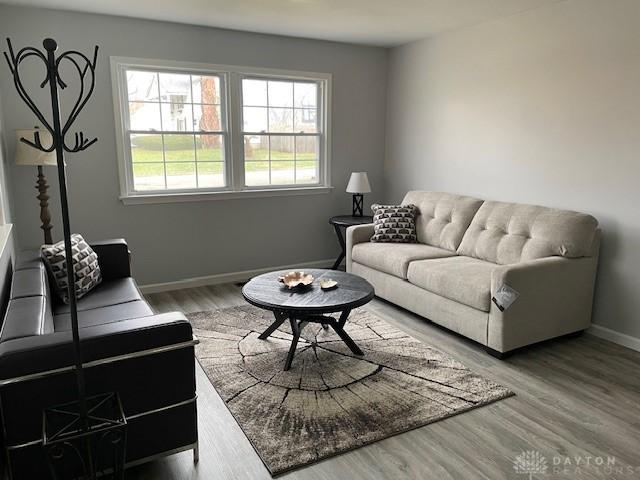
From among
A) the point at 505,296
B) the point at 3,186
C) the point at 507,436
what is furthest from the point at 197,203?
the point at 507,436

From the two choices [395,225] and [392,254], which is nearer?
[392,254]

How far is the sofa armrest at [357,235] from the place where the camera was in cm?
459

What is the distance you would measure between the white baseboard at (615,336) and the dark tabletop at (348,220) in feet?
7.45

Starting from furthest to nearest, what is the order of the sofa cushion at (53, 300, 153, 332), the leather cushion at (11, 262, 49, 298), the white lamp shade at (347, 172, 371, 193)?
the white lamp shade at (347, 172, 371, 193)
the sofa cushion at (53, 300, 153, 332)
the leather cushion at (11, 262, 49, 298)

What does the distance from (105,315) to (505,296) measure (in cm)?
243

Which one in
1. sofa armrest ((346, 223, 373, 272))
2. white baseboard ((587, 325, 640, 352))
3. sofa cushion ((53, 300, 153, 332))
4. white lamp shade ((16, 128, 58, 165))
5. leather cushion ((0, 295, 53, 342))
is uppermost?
white lamp shade ((16, 128, 58, 165))

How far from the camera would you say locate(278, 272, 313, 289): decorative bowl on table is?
10.4 ft

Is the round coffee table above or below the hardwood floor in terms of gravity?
above

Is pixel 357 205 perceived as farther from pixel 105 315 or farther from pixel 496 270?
pixel 105 315

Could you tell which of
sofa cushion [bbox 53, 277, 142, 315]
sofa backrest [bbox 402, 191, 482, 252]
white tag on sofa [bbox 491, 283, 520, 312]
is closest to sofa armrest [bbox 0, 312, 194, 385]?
sofa cushion [bbox 53, 277, 142, 315]

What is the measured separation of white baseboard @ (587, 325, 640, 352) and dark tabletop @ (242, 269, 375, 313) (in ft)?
5.95

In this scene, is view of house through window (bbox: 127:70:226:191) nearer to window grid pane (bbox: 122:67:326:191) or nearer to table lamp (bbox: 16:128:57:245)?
window grid pane (bbox: 122:67:326:191)

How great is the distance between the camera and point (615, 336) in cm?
349

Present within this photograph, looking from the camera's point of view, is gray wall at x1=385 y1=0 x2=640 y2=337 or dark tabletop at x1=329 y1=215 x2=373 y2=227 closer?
gray wall at x1=385 y1=0 x2=640 y2=337
